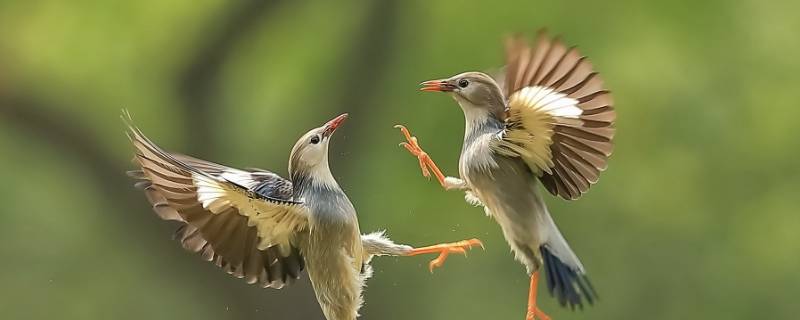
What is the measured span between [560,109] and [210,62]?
8.76 ft

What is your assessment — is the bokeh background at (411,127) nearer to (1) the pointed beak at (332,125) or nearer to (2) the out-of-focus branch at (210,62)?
(2) the out-of-focus branch at (210,62)

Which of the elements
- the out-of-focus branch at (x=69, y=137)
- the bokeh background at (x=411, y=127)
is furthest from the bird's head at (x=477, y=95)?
the out-of-focus branch at (x=69, y=137)

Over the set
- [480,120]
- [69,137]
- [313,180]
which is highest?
[480,120]

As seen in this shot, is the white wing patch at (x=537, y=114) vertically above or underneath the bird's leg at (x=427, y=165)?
above

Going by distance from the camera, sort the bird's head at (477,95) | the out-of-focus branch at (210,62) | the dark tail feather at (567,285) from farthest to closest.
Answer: the out-of-focus branch at (210,62)
the bird's head at (477,95)
the dark tail feather at (567,285)

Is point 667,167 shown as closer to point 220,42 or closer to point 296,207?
point 220,42

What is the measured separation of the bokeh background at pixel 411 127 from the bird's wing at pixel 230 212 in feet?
6.65

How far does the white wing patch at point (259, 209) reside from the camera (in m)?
1.64

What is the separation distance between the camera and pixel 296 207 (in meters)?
1.75

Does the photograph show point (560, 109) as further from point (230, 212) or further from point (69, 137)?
point (69, 137)

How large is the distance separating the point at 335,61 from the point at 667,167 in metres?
1.23

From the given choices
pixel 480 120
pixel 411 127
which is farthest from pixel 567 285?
pixel 411 127

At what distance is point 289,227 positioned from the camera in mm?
1789

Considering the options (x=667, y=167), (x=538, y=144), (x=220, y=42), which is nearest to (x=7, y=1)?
(x=220, y=42)
